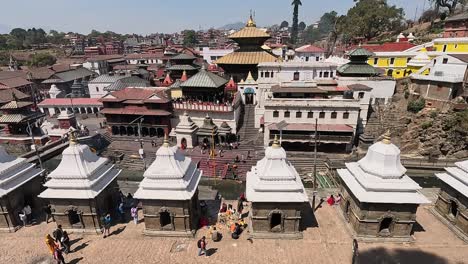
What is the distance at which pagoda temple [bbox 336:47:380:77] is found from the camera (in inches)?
1502

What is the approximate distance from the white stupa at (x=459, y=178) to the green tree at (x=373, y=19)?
58.2 metres

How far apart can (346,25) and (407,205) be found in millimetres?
69146

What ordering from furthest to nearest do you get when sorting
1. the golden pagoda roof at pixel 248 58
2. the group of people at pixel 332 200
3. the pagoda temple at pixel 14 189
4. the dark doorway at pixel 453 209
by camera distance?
the golden pagoda roof at pixel 248 58
the group of people at pixel 332 200
the dark doorway at pixel 453 209
the pagoda temple at pixel 14 189

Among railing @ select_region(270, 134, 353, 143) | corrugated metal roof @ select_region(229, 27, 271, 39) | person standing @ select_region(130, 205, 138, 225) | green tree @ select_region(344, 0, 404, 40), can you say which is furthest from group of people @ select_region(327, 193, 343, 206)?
green tree @ select_region(344, 0, 404, 40)

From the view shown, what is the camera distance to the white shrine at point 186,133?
33000 millimetres

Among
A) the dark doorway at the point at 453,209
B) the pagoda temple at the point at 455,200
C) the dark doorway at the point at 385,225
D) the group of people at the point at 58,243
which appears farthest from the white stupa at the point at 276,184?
the group of people at the point at 58,243

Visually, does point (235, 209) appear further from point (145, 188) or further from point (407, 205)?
point (407, 205)

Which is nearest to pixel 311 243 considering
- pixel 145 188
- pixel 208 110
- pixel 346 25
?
pixel 145 188

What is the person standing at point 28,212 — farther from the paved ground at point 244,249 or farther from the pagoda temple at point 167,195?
the pagoda temple at point 167,195

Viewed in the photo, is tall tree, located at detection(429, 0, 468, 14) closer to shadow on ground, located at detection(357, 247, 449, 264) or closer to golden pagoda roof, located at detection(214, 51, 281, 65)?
golden pagoda roof, located at detection(214, 51, 281, 65)

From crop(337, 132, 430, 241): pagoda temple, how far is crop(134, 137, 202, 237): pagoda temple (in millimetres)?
9175

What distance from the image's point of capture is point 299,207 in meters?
14.6

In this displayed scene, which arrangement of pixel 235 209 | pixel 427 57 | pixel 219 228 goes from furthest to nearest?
pixel 427 57, pixel 235 209, pixel 219 228

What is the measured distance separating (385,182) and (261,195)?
653cm
